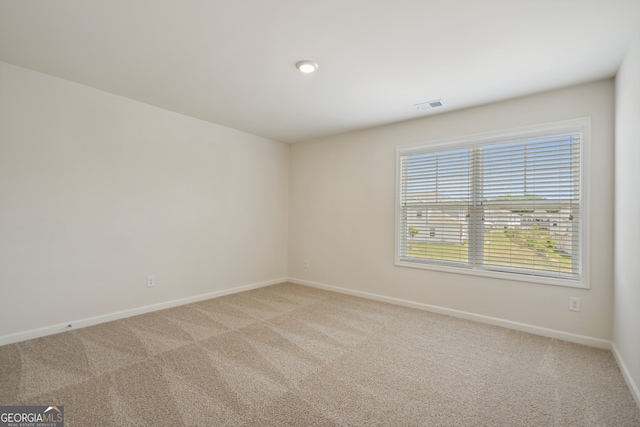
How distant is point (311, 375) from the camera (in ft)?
7.11

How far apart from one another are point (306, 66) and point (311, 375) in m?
2.45

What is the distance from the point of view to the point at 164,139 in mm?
3621

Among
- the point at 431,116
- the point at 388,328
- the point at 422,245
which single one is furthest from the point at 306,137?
the point at 388,328

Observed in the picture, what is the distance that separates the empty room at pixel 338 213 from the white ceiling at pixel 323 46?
0.07 ft

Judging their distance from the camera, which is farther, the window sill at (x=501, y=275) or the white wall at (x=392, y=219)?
the window sill at (x=501, y=275)

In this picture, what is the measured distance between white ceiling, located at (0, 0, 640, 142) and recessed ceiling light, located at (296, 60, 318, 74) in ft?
0.25

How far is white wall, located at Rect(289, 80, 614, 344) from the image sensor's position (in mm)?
2693

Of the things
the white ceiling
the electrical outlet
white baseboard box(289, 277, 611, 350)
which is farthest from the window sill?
the white ceiling

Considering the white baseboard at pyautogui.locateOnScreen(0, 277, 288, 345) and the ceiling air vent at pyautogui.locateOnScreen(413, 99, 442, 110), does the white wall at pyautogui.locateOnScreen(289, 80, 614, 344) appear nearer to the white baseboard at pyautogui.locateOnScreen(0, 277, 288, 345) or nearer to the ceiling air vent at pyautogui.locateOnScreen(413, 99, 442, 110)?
the ceiling air vent at pyautogui.locateOnScreen(413, 99, 442, 110)

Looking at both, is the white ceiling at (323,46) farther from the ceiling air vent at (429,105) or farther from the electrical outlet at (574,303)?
the electrical outlet at (574,303)

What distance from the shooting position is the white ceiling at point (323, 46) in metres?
1.86

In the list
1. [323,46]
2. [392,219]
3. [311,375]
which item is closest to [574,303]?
[392,219]

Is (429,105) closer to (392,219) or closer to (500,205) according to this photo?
(500,205)

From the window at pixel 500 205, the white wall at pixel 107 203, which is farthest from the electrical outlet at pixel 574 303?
the white wall at pixel 107 203
